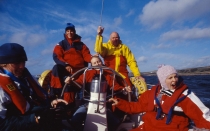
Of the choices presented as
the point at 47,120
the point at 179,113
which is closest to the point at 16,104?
the point at 47,120

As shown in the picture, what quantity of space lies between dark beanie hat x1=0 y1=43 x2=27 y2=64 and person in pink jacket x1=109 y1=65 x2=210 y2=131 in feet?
5.10

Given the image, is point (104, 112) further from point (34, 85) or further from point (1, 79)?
point (1, 79)

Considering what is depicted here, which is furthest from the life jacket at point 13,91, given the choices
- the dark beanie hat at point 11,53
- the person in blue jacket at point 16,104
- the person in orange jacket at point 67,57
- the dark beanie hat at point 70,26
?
the dark beanie hat at point 70,26

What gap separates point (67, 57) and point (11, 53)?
275cm

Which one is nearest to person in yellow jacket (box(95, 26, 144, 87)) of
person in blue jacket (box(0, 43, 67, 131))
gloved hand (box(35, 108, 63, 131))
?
person in blue jacket (box(0, 43, 67, 131))

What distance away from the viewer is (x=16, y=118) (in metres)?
1.99

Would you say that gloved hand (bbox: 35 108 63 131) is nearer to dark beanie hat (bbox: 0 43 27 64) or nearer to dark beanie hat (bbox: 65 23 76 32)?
dark beanie hat (bbox: 0 43 27 64)

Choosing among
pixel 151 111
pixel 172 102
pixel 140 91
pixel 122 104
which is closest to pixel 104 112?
pixel 122 104

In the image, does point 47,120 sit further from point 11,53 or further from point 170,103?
point 170,103

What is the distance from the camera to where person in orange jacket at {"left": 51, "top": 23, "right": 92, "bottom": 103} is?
4367 mm

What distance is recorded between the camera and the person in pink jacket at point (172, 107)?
2.53m

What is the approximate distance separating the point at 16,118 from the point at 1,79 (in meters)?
0.44

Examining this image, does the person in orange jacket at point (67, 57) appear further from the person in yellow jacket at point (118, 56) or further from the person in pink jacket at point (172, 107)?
the person in pink jacket at point (172, 107)

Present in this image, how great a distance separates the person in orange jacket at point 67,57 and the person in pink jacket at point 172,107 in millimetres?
1845
